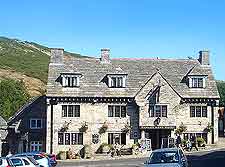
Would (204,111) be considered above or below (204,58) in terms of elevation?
below

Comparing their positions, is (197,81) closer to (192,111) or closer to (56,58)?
(192,111)

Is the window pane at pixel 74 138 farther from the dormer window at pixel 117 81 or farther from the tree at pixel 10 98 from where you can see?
the tree at pixel 10 98

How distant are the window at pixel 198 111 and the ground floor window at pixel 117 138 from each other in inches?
323

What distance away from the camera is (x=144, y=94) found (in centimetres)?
5638

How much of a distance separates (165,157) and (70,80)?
31.4m

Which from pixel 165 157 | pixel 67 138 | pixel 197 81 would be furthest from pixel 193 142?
pixel 165 157

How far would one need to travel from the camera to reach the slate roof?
5666 cm

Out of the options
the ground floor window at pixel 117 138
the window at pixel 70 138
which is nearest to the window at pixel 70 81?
the window at pixel 70 138

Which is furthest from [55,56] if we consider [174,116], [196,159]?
[196,159]

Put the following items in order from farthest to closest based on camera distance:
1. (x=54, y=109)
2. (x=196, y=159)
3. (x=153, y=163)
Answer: (x=54, y=109)
(x=196, y=159)
(x=153, y=163)

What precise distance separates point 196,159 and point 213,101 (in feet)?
50.0

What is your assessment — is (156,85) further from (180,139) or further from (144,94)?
(180,139)

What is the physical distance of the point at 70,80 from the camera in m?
57.0

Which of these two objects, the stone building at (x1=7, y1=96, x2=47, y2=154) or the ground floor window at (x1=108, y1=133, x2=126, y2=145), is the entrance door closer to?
the ground floor window at (x1=108, y1=133, x2=126, y2=145)
